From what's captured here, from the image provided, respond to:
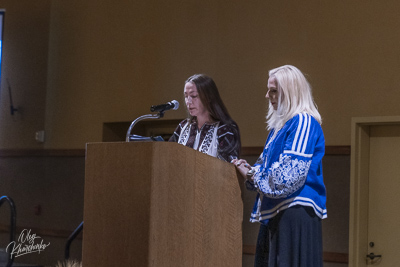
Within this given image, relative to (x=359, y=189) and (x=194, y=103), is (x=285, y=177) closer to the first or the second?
(x=194, y=103)

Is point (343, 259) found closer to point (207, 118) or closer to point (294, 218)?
point (207, 118)

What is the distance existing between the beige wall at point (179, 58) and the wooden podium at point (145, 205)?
323 cm

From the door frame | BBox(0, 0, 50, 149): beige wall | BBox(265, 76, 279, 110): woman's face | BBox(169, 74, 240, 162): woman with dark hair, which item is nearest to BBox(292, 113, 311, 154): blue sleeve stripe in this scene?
BBox(265, 76, 279, 110): woman's face

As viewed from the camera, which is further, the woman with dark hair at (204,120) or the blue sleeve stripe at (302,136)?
the woman with dark hair at (204,120)

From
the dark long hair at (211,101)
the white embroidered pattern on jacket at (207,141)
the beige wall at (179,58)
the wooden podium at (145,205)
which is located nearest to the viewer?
the wooden podium at (145,205)

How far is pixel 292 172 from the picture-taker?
253cm

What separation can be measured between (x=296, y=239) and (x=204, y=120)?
97cm

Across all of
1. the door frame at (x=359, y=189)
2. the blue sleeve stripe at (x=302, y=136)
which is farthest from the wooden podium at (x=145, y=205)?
the door frame at (x=359, y=189)

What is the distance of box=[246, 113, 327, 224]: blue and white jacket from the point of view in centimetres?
255

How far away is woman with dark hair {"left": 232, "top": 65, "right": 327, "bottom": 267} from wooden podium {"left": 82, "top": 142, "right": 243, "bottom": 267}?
0.29 metres

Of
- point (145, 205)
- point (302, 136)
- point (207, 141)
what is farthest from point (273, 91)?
point (145, 205)

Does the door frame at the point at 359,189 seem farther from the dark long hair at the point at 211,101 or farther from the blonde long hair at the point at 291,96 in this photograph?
the blonde long hair at the point at 291,96

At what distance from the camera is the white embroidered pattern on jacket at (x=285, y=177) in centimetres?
253
